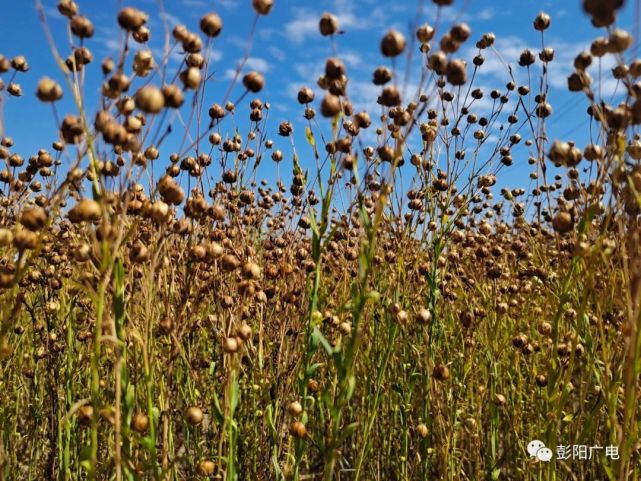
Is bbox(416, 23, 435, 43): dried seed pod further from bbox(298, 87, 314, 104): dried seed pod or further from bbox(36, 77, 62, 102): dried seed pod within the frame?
bbox(36, 77, 62, 102): dried seed pod

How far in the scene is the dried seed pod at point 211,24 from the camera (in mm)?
1529

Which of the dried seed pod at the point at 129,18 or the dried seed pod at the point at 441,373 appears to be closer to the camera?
the dried seed pod at the point at 129,18

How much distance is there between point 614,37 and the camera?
1329 mm

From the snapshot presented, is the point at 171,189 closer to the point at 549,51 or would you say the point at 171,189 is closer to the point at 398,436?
the point at 398,436

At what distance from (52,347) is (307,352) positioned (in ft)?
4.93

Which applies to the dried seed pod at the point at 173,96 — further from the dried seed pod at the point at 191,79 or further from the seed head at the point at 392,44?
the seed head at the point at 392,44

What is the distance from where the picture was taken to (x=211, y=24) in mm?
1531

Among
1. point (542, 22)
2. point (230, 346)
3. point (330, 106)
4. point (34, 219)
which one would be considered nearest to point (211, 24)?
point (330, 106)

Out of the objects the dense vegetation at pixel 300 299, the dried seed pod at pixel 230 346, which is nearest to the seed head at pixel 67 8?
the dense vegetation at pixel 300 299

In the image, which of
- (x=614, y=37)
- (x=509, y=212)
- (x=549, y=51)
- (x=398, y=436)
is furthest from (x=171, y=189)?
(x=509, y=212)

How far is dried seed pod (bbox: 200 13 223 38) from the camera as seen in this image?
153cm

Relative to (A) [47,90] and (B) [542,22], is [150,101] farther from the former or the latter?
(B) [542,22]

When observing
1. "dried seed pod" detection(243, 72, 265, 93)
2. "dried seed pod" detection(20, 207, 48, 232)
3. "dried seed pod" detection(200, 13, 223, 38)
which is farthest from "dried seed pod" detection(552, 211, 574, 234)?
"dried seed pod" detection(20, 207, 48, 232)

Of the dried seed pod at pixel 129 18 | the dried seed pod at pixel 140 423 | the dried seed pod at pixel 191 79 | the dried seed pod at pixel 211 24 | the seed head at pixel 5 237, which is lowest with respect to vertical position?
the dried seed pod at pixel 140 423
